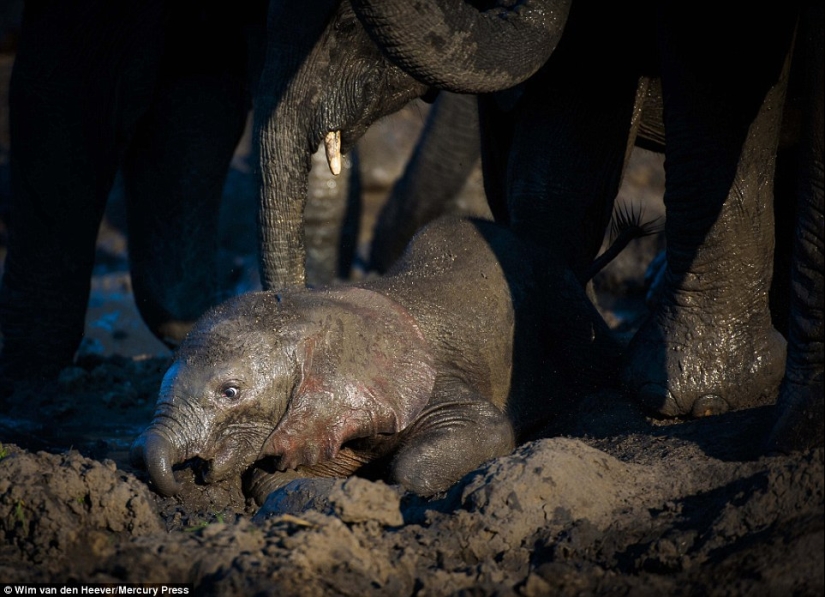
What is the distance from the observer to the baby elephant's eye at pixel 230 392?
3141 mm

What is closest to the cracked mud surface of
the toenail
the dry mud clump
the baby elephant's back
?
the dry mud clump

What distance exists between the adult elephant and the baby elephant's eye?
0.89 meters

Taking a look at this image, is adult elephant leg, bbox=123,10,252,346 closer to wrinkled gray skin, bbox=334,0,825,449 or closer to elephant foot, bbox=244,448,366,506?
wrinkled gray skin, bbox=334,0,825,449

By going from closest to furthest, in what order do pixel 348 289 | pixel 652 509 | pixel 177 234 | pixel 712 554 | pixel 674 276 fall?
pixel 712 554 < pixel 652 509 < pixel 348 289 < pixel 674 276 < pixel 177 234

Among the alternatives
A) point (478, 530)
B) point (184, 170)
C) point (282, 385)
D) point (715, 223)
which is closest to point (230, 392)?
point (282, 385)

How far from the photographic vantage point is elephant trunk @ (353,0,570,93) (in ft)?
10.2

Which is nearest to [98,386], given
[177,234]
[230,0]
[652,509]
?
[177,234]

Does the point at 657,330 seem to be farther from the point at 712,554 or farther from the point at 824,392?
the point at 712,554

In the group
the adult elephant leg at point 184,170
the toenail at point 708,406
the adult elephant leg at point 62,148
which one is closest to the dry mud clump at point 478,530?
the toenail at point 708,406

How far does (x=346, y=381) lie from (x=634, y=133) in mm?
1696

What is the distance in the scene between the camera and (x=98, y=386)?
495 centimetres

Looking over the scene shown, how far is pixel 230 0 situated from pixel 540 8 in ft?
6.12

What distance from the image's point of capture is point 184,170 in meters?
5.21

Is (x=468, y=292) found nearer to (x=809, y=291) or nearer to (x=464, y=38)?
(x=464, y=38)
